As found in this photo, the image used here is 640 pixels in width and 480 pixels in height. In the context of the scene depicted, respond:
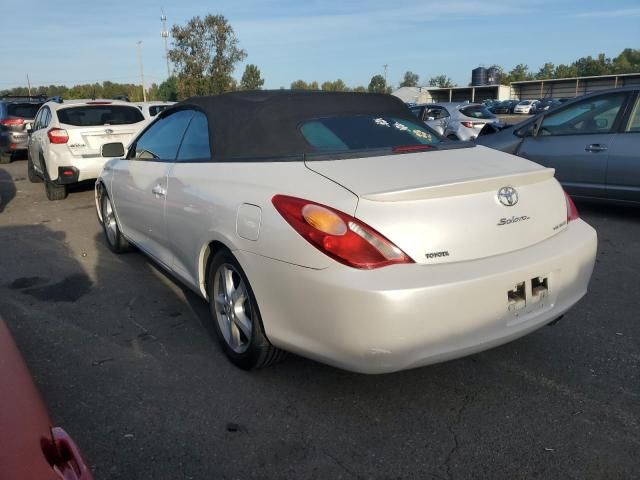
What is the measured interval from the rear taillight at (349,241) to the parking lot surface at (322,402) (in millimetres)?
310

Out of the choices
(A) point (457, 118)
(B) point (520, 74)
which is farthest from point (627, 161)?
(B) point (520, 74)

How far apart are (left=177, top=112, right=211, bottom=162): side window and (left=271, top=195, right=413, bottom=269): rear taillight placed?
1.27 metres

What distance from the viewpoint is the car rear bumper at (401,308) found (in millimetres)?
2215

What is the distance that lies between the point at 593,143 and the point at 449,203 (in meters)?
4.72

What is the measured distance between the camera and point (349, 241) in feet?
7.48

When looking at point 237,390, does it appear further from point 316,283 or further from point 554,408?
point 554,408

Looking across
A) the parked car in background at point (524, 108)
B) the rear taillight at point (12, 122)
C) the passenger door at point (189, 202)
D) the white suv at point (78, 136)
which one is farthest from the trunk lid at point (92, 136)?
the parked car in background at point (524, 108)

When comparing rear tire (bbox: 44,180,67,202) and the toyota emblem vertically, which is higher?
the toyota emblem

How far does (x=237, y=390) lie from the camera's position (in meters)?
2.86

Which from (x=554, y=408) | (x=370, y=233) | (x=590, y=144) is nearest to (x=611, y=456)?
(x=554, y=408)

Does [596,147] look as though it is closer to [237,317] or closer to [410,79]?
[237,317]

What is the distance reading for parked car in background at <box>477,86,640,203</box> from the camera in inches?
235

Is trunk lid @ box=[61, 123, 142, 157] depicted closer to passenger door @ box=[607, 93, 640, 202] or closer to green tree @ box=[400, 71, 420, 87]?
passenger door @ box=[607, 93, 640, 202]

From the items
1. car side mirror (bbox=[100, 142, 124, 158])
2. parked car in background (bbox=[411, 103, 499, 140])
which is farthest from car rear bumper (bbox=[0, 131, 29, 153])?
car side mirror (bbox=[100, 142, 124, 158])
